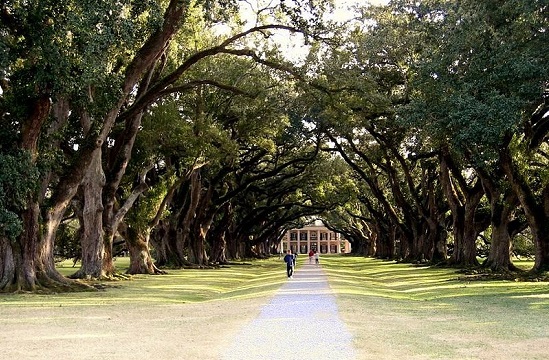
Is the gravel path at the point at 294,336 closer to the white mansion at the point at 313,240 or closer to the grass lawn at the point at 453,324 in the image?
the grass lawn at the point at 453,324

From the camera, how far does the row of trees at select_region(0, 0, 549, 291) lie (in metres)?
17.5

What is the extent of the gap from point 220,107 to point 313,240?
441ft

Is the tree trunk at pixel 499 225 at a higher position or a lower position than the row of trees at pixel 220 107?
lower

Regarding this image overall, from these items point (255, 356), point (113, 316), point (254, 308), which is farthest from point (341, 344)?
point (113, 316)

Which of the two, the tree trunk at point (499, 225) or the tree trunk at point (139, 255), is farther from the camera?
the tree trunk at point (139, 255)

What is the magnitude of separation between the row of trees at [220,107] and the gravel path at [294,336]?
7480 mm

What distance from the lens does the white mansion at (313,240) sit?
163250mm

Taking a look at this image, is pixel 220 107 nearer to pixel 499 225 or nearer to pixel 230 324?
pixel 499 225

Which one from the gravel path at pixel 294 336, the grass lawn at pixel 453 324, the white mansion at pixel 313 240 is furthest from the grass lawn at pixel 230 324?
the white mansion at pixel 313 240

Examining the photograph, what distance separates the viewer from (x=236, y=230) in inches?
2477

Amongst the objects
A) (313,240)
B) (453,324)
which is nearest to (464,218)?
(453,324)

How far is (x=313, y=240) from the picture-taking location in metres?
165

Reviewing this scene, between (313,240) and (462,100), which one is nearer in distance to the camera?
(462,100)

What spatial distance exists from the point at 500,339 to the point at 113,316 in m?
7.42
